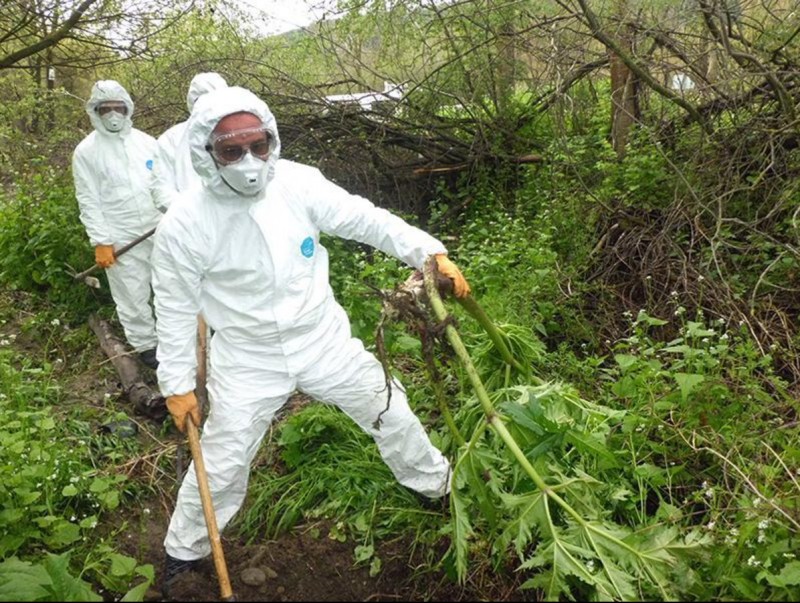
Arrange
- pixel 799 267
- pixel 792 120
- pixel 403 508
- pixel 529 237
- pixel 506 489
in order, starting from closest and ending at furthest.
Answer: pixel 506 489, pixel 403 508, pixel 799 267, pixel 792 120, pixel 529 237

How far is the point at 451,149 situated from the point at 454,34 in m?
1.07

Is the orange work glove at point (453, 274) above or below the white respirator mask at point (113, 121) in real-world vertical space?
below

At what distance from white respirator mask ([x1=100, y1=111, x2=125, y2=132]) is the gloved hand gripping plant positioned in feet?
10.4

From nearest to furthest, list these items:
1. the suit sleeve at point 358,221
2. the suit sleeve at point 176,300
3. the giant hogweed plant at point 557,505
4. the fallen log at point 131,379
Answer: the giant hogweed plant at point 557,505, the suit sleeve at point 176,300, the suit sleeve at point 358,221, the fallen log at point 131,379

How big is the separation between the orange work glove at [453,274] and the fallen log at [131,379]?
93.5 inches

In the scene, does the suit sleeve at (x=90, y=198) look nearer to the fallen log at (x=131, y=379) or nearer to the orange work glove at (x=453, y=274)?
the fallen log at (x=131, y=379)

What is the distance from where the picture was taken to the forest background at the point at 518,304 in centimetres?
244

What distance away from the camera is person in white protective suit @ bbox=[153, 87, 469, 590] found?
2.56 m

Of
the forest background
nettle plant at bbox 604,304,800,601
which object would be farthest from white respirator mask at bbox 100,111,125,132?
nettle plant at bbox 604,304,800,601

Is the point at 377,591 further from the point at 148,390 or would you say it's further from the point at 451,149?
the point at 451,149

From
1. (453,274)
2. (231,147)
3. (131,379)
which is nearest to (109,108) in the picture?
(131,379)

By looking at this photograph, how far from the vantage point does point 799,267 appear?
376 centimetres

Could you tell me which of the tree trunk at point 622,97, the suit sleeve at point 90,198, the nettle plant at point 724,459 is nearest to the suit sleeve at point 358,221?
the nettle plant at point 724,459

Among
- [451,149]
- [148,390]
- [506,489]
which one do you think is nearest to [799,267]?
[506,489]
